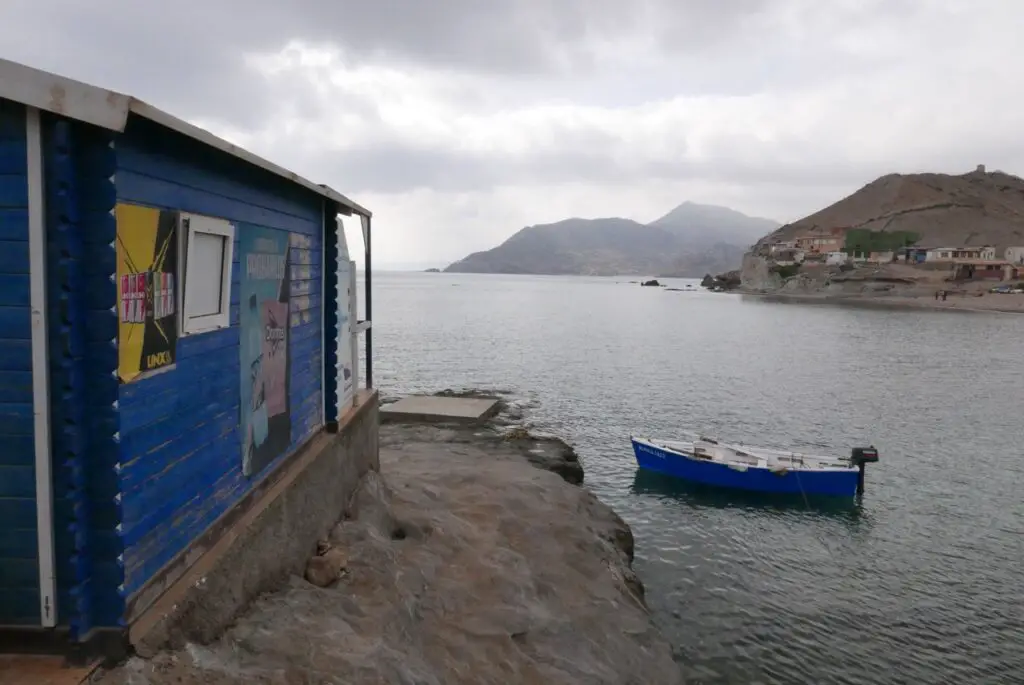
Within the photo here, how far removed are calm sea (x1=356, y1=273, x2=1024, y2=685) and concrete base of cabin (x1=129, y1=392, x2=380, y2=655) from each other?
Answer: 24.2 ft

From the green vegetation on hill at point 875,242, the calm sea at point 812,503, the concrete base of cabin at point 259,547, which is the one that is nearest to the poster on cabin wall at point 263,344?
the concrete base of cabin at point 259,547

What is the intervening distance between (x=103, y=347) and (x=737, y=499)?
71.3 ft

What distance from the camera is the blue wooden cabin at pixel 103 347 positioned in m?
4.80

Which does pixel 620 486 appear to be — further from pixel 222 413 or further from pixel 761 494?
pixel 222 413

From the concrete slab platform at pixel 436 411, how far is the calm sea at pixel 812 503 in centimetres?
441

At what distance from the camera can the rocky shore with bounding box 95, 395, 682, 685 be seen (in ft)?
21.9

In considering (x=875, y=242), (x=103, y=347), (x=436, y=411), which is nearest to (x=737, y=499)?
(x=436, y=411)

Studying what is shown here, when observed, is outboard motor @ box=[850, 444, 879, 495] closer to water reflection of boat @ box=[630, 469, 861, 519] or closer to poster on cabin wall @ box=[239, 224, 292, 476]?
water reflection of boat @ box=[630, 469, 861, 519]

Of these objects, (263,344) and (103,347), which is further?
(263,344)

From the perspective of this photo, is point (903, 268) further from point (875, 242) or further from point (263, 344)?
point (263, 344)

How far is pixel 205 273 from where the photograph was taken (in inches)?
270

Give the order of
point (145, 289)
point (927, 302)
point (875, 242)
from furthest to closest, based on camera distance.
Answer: point (875, 242) < point (927, 302) < point (145, 289)

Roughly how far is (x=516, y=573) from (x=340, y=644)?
174 inches

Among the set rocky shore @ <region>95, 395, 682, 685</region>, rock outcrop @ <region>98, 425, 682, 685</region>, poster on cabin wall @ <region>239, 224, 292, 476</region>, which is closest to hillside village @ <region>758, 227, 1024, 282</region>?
rocky shore @ <region>95, 395, 682, 685</region>
